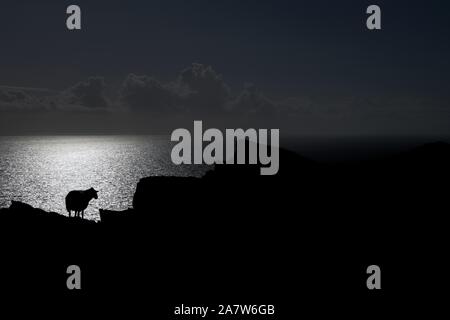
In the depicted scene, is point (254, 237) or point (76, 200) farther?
point (76, 200)

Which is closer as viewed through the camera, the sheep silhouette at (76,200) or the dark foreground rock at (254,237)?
the dark foreground rock at (254,237)

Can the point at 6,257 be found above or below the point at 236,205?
below

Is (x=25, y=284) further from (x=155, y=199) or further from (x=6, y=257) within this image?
(x=155, y=199)

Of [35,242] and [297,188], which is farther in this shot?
[297,188]

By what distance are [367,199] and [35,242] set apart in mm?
23516

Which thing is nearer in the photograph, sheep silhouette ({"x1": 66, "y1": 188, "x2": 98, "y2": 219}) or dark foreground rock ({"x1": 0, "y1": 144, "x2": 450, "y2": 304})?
dark foreground rock ({"x1": 0, "y1": 144, "x2": 450, "y2": 304})

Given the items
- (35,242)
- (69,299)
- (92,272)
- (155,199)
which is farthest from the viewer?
(155,199)

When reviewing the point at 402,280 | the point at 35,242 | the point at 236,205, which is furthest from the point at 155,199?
the point at 402,280

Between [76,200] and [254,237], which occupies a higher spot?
[76,200]
